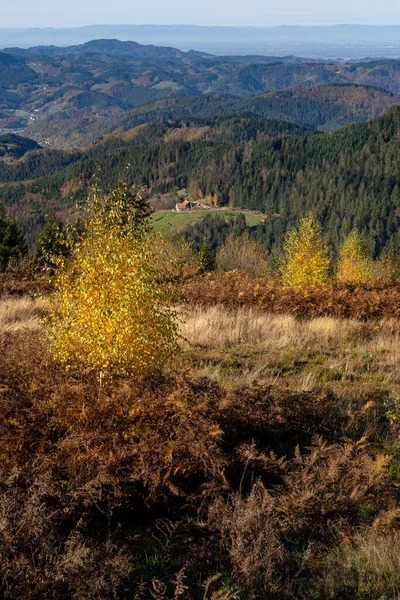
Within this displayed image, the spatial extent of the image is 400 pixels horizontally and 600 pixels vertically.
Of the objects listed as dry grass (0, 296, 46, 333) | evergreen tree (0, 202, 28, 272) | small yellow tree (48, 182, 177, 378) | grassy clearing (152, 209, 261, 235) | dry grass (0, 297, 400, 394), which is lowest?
grassy clearing (152, 209, 261, 235)

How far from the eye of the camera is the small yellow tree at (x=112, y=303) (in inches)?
292

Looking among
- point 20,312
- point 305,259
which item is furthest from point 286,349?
point 305,259

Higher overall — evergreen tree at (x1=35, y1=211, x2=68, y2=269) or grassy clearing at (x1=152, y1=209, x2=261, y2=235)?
evergreen tree at (x1=35, y1=211, x2=68, y2=269)

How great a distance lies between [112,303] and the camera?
7.56 meters

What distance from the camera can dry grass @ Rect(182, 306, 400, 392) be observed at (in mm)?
9828

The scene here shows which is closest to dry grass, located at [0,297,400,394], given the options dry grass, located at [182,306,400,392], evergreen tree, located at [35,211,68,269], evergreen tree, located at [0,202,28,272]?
dry grass, located at [182,306,400,392]

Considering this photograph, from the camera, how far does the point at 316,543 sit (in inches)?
212

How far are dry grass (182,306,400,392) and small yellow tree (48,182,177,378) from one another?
1.21 m

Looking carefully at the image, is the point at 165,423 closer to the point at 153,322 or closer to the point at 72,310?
the point at 153,322

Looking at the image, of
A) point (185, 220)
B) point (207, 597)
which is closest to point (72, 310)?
point (207, 597)

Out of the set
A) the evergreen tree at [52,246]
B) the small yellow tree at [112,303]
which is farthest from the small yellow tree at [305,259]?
the small yellow tree at [112,303]

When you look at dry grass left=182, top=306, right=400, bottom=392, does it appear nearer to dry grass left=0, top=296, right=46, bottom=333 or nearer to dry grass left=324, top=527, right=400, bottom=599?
dry grass left=324, top=527, right=400, bottom=599

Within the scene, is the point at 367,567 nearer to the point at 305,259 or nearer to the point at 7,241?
the point at 305,259

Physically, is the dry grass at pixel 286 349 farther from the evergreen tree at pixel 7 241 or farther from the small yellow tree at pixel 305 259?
the evergreen tree at pixel 7 241
